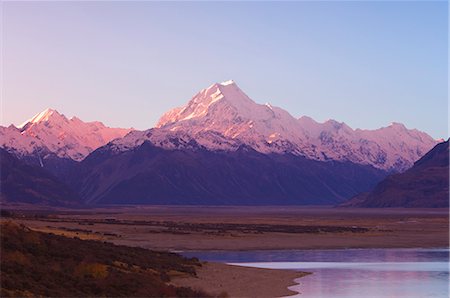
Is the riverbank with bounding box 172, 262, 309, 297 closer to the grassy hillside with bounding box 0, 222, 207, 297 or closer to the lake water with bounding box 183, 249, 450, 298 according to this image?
the lake water with bounding box 183, 249, 450, 298

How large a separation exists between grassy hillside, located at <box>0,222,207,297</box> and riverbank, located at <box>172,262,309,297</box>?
1.55 meters

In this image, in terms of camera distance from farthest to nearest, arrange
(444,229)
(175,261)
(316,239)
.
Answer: (444,229) → (316,239) → (175,261)

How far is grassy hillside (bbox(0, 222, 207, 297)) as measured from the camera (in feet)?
131

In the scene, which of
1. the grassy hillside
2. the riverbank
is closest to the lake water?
the riverbank

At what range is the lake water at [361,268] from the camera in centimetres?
5322

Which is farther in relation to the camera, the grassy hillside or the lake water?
the lake water

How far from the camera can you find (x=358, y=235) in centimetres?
11444

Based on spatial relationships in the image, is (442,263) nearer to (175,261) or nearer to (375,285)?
(375,285)

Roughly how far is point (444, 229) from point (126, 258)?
→ 8484 centimetres

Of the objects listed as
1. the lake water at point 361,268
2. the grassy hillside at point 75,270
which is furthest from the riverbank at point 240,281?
the grassy hillside at point 75,270

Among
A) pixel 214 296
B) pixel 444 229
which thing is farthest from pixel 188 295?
pixel 444 229

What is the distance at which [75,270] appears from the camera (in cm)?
4497

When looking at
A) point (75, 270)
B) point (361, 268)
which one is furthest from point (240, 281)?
point (361, 268)

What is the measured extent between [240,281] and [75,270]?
14.5 meters
